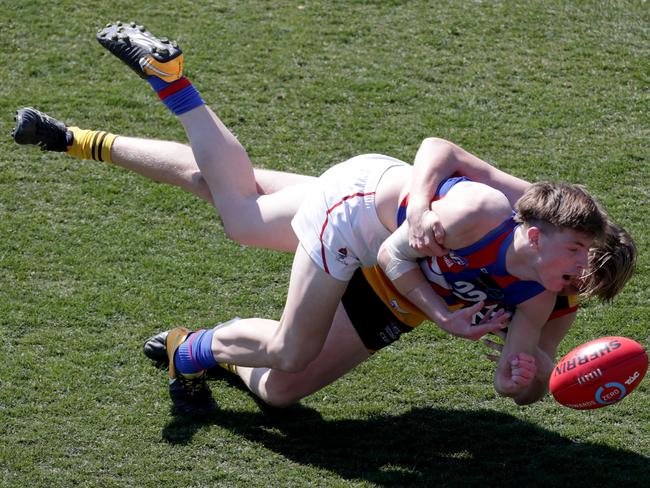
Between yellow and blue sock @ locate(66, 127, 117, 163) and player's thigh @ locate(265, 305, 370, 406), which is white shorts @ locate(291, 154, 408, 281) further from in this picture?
yellow and blue sock @ locate(66, 127, 117, 163)

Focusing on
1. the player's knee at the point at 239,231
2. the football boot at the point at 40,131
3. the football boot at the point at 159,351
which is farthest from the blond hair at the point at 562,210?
the football boot at the point at 40,131

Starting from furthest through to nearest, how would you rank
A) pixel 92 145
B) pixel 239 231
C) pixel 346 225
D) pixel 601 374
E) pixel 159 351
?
pixel 92 145, pixel 159 351, pixel 239 231, pixel 346 225, pixel 601 374

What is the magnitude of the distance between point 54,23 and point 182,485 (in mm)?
4702

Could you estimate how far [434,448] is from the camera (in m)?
5.01

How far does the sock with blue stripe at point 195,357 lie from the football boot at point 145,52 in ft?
4.63

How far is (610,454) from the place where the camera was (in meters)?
4.93

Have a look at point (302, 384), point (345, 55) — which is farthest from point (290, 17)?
point (302, 384)

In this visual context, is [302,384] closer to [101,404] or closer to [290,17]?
[101,404]

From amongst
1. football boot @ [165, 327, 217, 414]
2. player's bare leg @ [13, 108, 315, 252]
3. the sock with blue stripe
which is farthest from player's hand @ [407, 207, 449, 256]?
football boot @ [165, 327, 217, 414]

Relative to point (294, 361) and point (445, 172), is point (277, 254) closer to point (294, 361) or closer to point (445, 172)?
point (294, 361)

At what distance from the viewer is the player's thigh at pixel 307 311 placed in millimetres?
4742

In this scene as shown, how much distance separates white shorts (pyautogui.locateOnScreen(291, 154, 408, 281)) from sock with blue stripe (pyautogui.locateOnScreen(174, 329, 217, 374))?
2.58ft

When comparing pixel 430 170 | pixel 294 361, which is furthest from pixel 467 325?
pixel 294 361

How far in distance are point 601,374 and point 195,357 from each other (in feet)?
6.43
